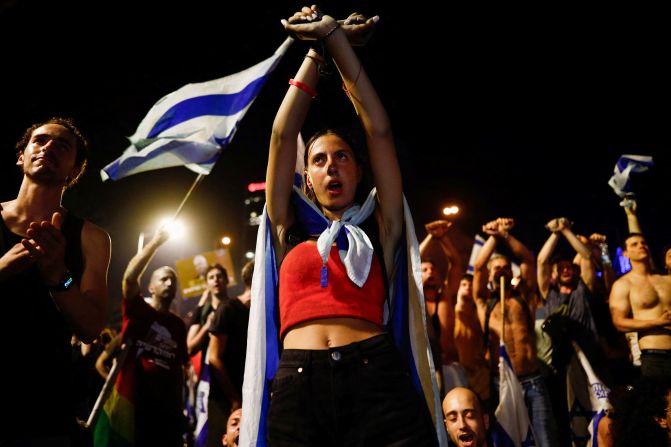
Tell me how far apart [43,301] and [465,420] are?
130 inches

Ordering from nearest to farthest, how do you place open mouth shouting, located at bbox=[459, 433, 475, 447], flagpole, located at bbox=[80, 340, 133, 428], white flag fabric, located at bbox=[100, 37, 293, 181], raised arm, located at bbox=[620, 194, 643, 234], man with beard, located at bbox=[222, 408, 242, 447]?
1. open mouth shouting, located at bbox=[459, 433, 475, 447]
2. man with beard, located at bbox=[222, 408, 242, 447]
3. white flag fabric, located at bbox=[100, 37, 293, 181]
4. flagpole, located at bbox=[80, 340, 133, 428]
5. raised arm, located at bbox=[620, 194, 643, 234]

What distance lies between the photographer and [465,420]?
14.9 feet

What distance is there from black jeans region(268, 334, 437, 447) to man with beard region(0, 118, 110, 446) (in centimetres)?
99

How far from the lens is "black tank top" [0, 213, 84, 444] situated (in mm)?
2434

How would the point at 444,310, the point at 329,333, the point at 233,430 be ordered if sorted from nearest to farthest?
the point at 329,333 < the point at 233,430 < the point at 444,310

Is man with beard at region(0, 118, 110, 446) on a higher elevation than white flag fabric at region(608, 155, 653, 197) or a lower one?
lower

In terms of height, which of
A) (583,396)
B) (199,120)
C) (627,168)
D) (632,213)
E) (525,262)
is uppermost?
(627,168)

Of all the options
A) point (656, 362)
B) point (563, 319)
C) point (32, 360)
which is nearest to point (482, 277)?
point (563, 319)

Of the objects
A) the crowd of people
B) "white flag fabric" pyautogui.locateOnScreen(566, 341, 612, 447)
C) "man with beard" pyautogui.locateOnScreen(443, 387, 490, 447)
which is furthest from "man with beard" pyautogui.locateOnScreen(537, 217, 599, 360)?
"man with beard" pyautogui.locateOnScreen(443, 387, 490, 447)

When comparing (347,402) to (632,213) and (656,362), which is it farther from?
(632,213)

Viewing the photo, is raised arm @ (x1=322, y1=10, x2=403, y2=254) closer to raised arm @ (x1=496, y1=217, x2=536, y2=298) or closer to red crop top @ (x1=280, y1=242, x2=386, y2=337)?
red crop top @ (x1=280, y1=242, x2=386, y2=337)

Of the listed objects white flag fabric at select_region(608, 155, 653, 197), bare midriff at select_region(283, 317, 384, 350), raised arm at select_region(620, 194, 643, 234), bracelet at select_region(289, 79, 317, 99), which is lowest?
bare midriff at select_region(283, 317, 384, 350)

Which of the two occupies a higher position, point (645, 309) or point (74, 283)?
point (645, 309)

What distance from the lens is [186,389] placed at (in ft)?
32.1
